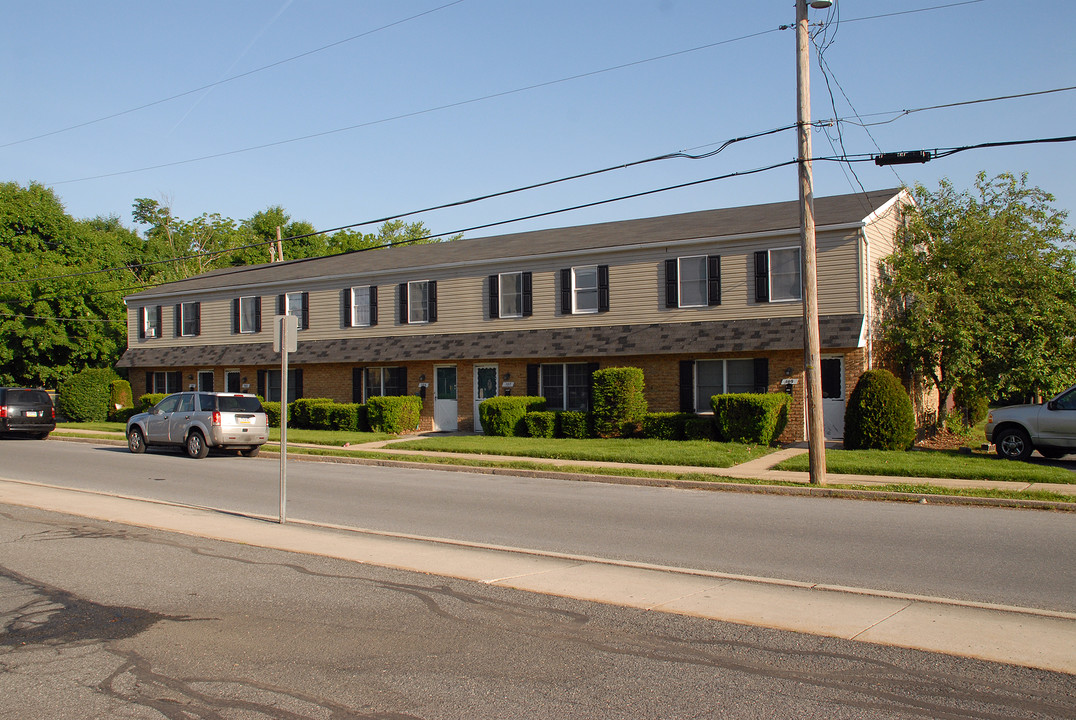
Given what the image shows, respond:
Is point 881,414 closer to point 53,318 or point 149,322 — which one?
point 149,322

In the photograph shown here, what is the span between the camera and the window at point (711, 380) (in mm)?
23531

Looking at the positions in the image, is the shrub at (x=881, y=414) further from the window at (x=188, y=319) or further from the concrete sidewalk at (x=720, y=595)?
the window at (x=188, y=319)

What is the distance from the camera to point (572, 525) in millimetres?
11578

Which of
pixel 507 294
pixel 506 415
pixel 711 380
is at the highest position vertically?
pixel 507 294

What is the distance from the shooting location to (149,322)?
38.8 m

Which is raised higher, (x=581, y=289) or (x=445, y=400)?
(x=581, y=289)

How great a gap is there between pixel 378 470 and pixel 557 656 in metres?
14.1

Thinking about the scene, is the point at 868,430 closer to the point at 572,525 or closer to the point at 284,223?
the point at 572,525

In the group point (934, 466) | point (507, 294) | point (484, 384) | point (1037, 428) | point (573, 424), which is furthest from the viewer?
point (484, 384)

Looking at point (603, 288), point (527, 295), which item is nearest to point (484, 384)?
point (527, 295)

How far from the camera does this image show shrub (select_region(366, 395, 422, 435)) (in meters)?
27.7

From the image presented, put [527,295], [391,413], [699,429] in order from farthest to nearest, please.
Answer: [391,413] < [527,295] < [699,429]

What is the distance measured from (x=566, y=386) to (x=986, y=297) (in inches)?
468

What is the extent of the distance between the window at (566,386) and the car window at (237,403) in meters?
8.75
